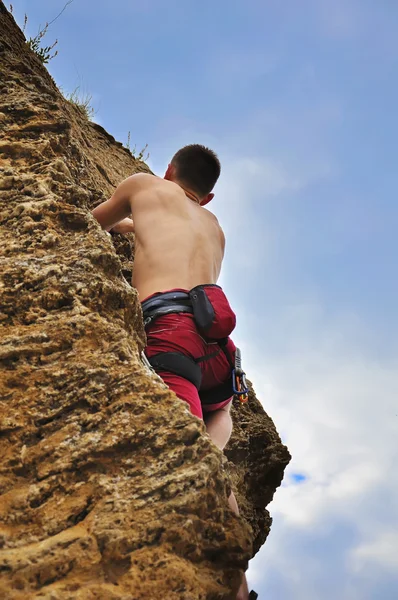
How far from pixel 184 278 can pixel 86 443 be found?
1.56m

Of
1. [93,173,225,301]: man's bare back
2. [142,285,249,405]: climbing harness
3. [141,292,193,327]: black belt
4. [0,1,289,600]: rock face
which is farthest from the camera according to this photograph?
[93,173,225,301]: man's bare back

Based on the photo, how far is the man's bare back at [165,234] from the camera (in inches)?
138

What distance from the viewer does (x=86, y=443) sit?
2096 millimetres

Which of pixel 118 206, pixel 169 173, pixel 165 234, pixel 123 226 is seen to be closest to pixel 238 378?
pixel 165 234

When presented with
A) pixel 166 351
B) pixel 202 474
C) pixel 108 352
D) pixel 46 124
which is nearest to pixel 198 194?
pixel 46 124

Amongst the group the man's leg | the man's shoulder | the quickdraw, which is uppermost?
the man's shoulder

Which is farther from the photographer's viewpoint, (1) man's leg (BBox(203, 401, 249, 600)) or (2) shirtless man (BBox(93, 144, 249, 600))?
(1) man's leg (BBox(203, 401, 249, 600))

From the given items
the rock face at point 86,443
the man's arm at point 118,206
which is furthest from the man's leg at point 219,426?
the man's arm at point 118,206

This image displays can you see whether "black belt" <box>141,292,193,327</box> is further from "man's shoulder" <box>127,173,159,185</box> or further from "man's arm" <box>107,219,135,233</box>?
"man's arm" <box>107,219,135,233</box>

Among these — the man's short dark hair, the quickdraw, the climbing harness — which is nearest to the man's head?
the man's short dark hair

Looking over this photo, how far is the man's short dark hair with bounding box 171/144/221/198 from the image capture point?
416 cm

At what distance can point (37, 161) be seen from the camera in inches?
126

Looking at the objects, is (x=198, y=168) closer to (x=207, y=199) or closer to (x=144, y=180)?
(x=207, y=199)

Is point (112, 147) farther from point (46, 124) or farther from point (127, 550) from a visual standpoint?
point (127, 550)
